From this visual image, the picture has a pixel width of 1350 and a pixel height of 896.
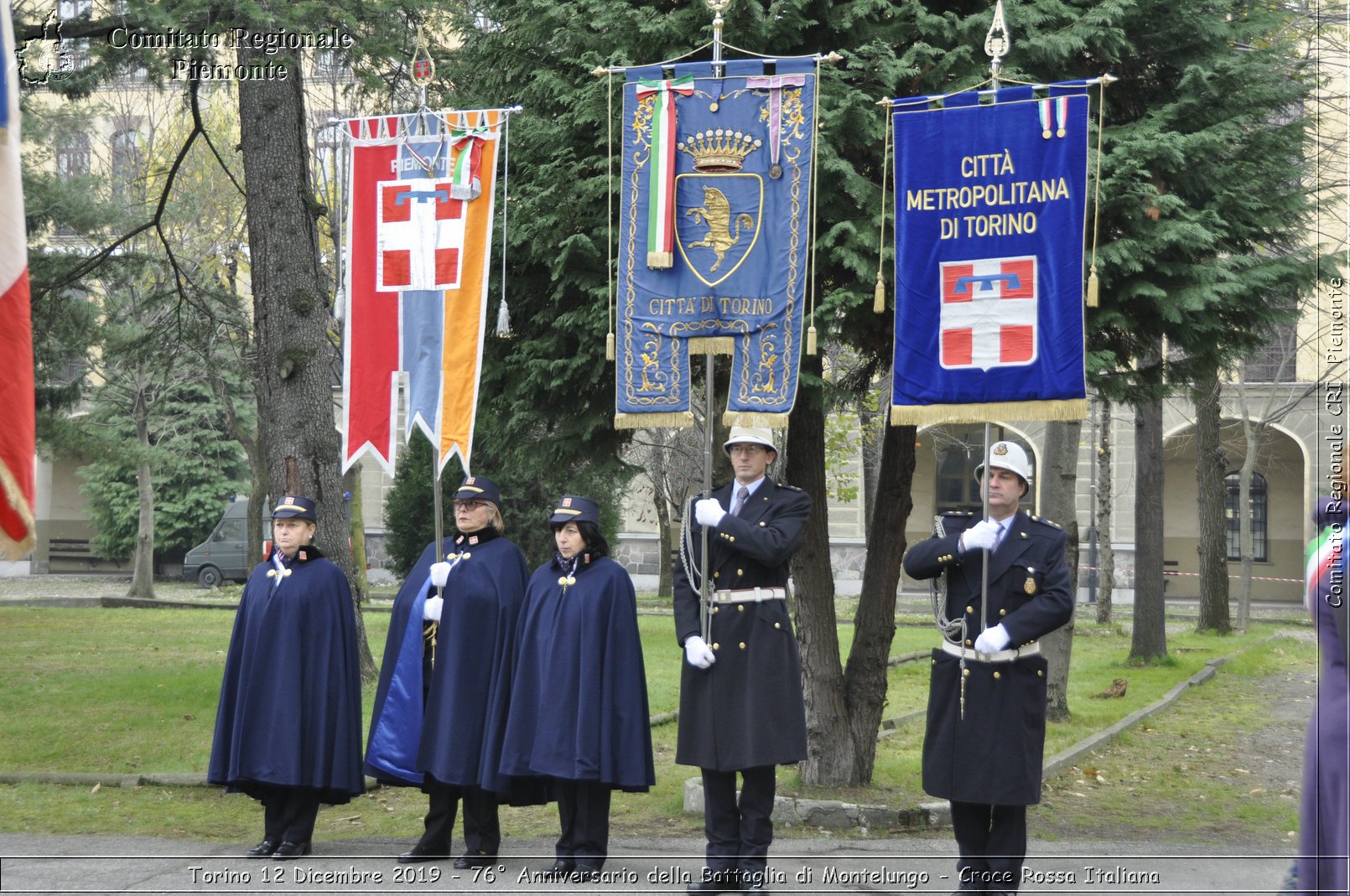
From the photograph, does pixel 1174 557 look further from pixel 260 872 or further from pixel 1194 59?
pixel 260 872

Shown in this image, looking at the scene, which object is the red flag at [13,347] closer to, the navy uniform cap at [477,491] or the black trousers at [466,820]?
the navy uniform cap at [477,491]

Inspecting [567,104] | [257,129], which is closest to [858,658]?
[567,104]

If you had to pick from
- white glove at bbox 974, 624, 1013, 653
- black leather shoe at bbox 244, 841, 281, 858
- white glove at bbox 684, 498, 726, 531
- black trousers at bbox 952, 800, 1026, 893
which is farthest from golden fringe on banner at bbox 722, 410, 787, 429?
black leather shoe at bbox 244, 841, 281, 858

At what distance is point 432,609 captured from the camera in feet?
25.9

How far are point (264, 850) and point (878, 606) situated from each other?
4.58 meters

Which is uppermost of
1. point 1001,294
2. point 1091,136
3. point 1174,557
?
point 1091,136

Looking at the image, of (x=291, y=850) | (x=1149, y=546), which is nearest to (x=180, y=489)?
(x=1149, y=546)

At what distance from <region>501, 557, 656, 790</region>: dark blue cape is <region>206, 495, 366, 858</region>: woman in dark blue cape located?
1.13m

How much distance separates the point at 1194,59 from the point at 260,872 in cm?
734

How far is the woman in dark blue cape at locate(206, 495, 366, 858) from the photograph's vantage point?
7.69 meters

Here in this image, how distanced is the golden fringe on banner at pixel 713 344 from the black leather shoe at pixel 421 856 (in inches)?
126

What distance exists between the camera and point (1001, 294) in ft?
25.4

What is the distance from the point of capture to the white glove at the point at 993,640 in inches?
266

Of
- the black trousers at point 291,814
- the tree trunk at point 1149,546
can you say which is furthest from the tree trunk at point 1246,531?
the black trousers at point 291,814
